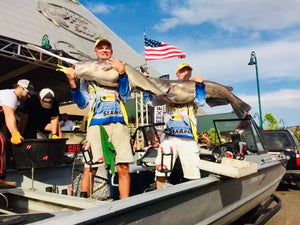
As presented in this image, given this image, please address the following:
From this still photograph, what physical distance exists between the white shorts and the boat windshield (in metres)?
1.46

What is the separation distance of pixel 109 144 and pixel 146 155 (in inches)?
68.8

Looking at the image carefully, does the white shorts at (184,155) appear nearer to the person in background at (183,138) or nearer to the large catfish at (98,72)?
the person in background at (183,138)

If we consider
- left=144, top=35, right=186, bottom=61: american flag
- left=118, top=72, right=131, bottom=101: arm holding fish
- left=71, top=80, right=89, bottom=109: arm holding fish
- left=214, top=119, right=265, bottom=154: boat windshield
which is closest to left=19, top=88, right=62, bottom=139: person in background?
left=71, top=80, right=89, bottom=109: arm holding fish

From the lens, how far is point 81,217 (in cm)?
158

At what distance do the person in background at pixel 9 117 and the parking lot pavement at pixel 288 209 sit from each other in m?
4.04

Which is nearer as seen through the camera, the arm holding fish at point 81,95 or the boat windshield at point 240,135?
the arm holding fish at point 81,95

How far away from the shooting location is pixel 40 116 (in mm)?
4156

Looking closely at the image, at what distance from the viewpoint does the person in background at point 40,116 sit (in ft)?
13.3

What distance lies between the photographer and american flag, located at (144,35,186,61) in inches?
467

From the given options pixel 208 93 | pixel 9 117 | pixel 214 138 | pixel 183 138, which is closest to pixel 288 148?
pixel 214 138

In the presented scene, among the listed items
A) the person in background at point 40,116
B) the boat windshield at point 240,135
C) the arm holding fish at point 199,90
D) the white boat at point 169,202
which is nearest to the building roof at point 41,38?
the person in background at point 40,116

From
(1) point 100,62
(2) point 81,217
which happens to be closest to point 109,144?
(1) point 100,62

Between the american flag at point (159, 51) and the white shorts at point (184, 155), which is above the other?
the american flag at point (159, 51)

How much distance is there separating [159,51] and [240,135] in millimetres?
7590
